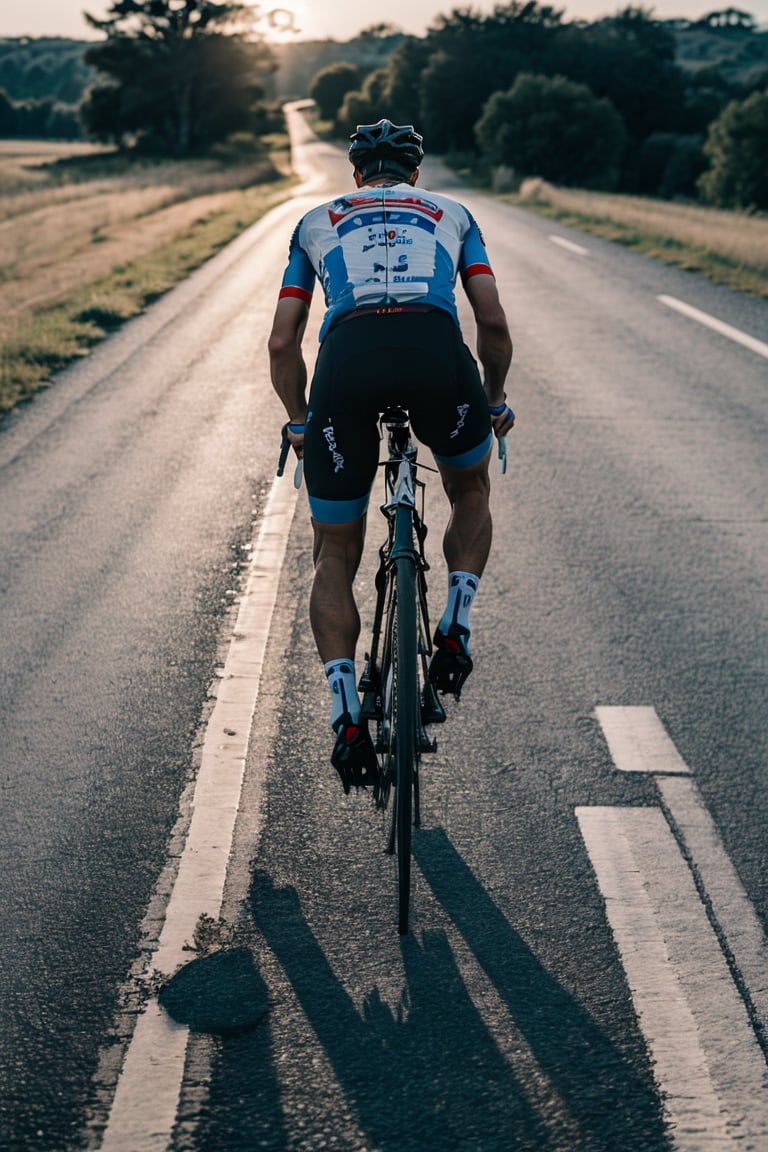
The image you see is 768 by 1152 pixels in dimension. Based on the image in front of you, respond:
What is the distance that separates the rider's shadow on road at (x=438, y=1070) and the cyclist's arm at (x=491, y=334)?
1.70 meters

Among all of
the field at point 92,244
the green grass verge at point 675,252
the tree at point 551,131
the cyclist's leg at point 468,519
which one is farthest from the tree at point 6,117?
the cyclist's leg at point 468,519

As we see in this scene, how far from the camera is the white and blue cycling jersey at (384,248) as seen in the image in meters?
3.29

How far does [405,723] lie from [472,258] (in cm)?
151

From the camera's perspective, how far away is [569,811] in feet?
12.1

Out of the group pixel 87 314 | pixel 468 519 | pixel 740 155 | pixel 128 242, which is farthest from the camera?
pixel 740 155

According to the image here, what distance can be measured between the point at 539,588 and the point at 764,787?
1.97 m

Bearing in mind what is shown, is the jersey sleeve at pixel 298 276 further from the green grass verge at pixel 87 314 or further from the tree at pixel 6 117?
the tree at pixel 6 117

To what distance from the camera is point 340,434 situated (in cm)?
333

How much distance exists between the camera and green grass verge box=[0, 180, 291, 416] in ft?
36.2

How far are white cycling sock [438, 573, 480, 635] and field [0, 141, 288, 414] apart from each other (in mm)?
7266

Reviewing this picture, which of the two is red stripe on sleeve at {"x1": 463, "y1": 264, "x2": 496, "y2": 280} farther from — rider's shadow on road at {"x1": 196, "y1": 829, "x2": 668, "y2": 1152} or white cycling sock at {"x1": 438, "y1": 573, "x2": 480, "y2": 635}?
rider's shadow on road at {"x1": 196, "y1": 829, "x2": 668, "y2": 1152}

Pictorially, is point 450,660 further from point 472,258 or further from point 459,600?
point 472,258

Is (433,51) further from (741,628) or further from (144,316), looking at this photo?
(741,628)

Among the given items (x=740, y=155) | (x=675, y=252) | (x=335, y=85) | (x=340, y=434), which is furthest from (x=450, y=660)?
(x=335, y=85)
